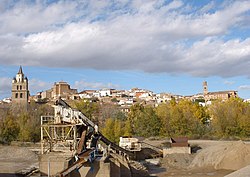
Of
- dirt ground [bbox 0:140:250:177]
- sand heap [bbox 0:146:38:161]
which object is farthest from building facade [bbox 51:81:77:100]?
dirt ground [bbox 0:140:250:177]

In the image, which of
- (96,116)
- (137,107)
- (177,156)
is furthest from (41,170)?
(96,116)

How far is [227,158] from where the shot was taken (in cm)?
2920

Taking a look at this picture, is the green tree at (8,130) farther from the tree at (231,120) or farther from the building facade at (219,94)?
the building facade at (219,94)

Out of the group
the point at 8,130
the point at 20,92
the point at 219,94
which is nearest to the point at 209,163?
Answer: the point at 8,130

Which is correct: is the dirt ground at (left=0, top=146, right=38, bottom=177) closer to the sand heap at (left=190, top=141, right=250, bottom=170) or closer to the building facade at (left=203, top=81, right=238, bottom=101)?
the sand heap at (left=190, top=141, right=250, bottom=170)

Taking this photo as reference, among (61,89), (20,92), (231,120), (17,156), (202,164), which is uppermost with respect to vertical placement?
(61,89)

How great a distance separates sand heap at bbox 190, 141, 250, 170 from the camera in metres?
28.7

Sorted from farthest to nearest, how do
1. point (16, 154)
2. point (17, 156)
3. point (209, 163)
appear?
point (16, 154) < point (17, 156) < point (209, 163)

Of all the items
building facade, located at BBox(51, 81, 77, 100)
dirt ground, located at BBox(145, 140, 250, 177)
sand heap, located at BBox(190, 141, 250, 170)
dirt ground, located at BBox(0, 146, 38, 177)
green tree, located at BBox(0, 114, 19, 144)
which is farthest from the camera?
building facade, located at BBox(51, 81, 77, 100)

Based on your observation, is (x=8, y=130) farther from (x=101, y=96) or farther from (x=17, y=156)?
(x=101, y=96)

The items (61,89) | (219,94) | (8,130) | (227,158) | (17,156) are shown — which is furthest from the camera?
(61,89)

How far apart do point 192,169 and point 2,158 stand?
19.6 metres

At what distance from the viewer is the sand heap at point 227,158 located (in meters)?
28.7

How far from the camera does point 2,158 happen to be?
35906 millimetres
